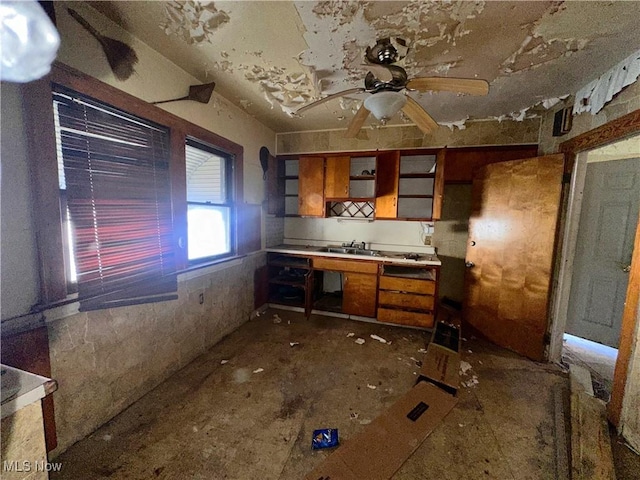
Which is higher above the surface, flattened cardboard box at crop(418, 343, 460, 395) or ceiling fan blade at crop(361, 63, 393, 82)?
ceiling fan blade at crop(361, 63, 393, 82)

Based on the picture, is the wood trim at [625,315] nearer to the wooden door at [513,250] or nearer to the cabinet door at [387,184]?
the wooden door at [513,250]

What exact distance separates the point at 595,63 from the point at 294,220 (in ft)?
10.8

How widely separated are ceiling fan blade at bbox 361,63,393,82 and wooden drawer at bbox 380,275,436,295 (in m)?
2.15

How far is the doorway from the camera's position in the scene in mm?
2309

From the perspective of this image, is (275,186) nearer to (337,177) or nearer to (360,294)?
(337,177)

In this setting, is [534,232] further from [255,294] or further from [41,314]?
[41,314]

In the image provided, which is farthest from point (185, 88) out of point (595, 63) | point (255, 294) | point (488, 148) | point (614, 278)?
point (614, 278)

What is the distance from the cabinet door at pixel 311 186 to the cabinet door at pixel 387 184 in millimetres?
739

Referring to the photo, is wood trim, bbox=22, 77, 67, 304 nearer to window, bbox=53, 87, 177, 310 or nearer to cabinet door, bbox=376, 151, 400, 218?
window, bbox=53, 87, 177, 310

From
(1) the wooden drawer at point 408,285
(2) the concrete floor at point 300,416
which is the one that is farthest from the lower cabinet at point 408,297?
(2) the concrete floor at point 300,416

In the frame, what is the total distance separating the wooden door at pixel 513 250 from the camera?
2312 millimetres

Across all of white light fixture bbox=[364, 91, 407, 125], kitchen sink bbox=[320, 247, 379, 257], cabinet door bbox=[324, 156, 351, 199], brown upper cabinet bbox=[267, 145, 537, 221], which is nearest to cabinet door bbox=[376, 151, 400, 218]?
brown upper cabinet bbox=[267, 145, 537, 221]

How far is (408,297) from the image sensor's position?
2.92m

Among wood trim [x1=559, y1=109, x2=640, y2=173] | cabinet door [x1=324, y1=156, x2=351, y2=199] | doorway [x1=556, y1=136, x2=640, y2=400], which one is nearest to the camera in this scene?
wood trim [x1=559, y1=109, x2=640, y2=173]
